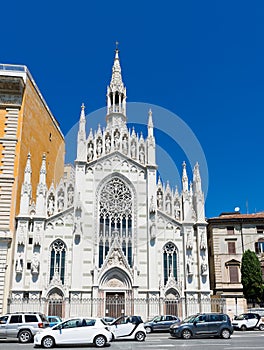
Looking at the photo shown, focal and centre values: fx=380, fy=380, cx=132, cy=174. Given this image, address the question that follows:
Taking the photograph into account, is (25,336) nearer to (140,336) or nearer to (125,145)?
(140,336)

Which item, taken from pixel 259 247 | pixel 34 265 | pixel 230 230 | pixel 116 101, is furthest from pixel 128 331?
pixel 116 101

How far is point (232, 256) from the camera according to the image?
140 ft

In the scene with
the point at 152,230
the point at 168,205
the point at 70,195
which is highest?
the point at 70,195

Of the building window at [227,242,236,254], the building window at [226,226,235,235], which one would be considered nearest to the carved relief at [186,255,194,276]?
the building window at [227,242,236,254]

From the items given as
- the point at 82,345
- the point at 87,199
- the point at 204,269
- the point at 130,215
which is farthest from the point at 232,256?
the point at 82,345

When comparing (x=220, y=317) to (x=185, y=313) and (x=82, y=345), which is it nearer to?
(x=82, y=345)

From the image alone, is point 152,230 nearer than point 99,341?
No

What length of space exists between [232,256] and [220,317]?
2036 cm

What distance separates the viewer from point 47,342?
17688 mm

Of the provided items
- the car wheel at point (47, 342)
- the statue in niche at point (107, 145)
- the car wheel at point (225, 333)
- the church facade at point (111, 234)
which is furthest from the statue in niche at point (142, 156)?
the car wheel at point (47, 342)

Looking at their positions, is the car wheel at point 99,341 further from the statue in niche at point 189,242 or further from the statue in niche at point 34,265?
the statue in niche at point 189,242

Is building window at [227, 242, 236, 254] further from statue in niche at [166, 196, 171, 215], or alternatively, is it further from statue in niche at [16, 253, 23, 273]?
statue in niche at [16, 253, 23, 273]

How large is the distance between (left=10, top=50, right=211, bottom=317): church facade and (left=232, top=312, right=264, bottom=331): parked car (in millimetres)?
5568

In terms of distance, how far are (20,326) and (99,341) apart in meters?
5.72
